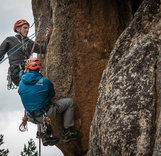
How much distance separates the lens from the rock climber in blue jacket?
7391mm

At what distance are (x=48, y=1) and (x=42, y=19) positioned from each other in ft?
2.21

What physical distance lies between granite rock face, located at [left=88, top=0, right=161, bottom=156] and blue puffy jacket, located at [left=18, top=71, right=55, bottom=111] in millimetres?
2069

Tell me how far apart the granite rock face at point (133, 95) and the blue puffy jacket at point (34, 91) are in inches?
81.5

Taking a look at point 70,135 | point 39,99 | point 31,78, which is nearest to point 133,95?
point 39,99

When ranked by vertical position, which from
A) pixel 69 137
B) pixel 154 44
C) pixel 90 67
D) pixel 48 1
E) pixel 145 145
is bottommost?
pixel 69 137

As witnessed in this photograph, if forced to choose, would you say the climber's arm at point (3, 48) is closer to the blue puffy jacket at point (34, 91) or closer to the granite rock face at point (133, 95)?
the blue puffy jacket at point (34, 91)

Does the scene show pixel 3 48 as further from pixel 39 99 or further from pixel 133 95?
pixel 133 95

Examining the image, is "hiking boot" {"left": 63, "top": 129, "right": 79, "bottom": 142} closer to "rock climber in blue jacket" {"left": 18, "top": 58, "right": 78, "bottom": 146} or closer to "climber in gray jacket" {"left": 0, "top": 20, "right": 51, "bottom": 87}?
"rock climber in blue jacket" {"left": 18, "top": 58, "right": 78, "bottom": 146}

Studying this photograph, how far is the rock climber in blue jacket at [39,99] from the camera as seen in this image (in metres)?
7.39

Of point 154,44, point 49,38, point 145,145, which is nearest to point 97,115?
point 145,145

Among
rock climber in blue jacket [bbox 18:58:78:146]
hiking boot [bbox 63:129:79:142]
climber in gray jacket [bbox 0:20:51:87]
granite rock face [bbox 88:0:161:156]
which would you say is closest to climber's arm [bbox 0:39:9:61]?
climber in gray jacket [bbox 0:20:51:87]

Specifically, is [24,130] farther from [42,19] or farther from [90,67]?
[42,19]

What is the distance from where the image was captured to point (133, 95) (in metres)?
5.02

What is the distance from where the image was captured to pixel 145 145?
4641 millimetres
